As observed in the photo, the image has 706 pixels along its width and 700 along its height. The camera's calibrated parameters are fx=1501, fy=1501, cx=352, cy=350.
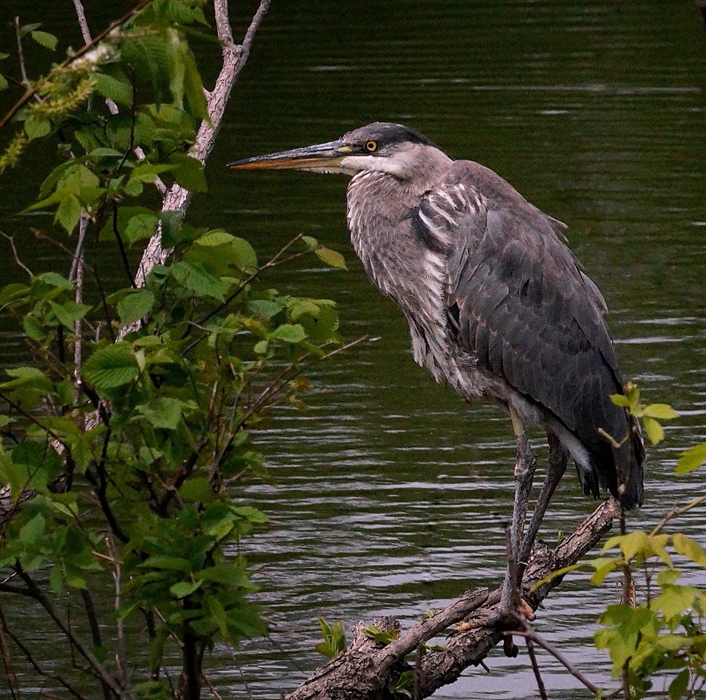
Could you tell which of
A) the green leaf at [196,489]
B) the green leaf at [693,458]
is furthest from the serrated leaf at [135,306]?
the green leaf at [693,458]

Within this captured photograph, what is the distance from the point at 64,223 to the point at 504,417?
5.44m

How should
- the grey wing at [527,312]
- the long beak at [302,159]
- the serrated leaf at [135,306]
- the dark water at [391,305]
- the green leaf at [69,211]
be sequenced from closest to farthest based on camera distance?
the green leaf at [69,211] → the serrated leaf at [135,306] → the grey wing at [527,312] → the long beak at [302,159] → the dark water at [391,305]

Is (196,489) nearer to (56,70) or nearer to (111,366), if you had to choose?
(111,366)

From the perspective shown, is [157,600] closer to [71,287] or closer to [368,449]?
[71,287]

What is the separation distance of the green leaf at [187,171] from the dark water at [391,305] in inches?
50.8

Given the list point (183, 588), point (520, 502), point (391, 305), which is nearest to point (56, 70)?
point (183, 588)

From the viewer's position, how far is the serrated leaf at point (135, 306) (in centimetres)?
391

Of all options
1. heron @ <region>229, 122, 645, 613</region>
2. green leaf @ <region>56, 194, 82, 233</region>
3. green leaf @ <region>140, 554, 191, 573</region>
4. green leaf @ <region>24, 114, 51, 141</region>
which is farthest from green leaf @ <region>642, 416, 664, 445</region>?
heron @ <region>229, 122, 645, 613</region>

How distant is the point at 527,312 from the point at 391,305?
503cm

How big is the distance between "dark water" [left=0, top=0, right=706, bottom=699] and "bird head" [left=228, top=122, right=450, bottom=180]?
1.58 meters

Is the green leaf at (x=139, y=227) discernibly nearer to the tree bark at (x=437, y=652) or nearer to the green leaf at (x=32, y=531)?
the green leaf at (x=32, y=531)

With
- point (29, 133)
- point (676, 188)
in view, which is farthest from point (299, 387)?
point (676, 188)

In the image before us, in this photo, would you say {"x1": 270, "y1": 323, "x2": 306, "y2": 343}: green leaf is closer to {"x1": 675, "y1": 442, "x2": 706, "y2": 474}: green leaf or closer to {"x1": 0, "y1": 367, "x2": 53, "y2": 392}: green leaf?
{"x1": 0, "y1": 367, "x2": 53, "y2": 392}: green leaf

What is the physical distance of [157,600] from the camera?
4020mm
